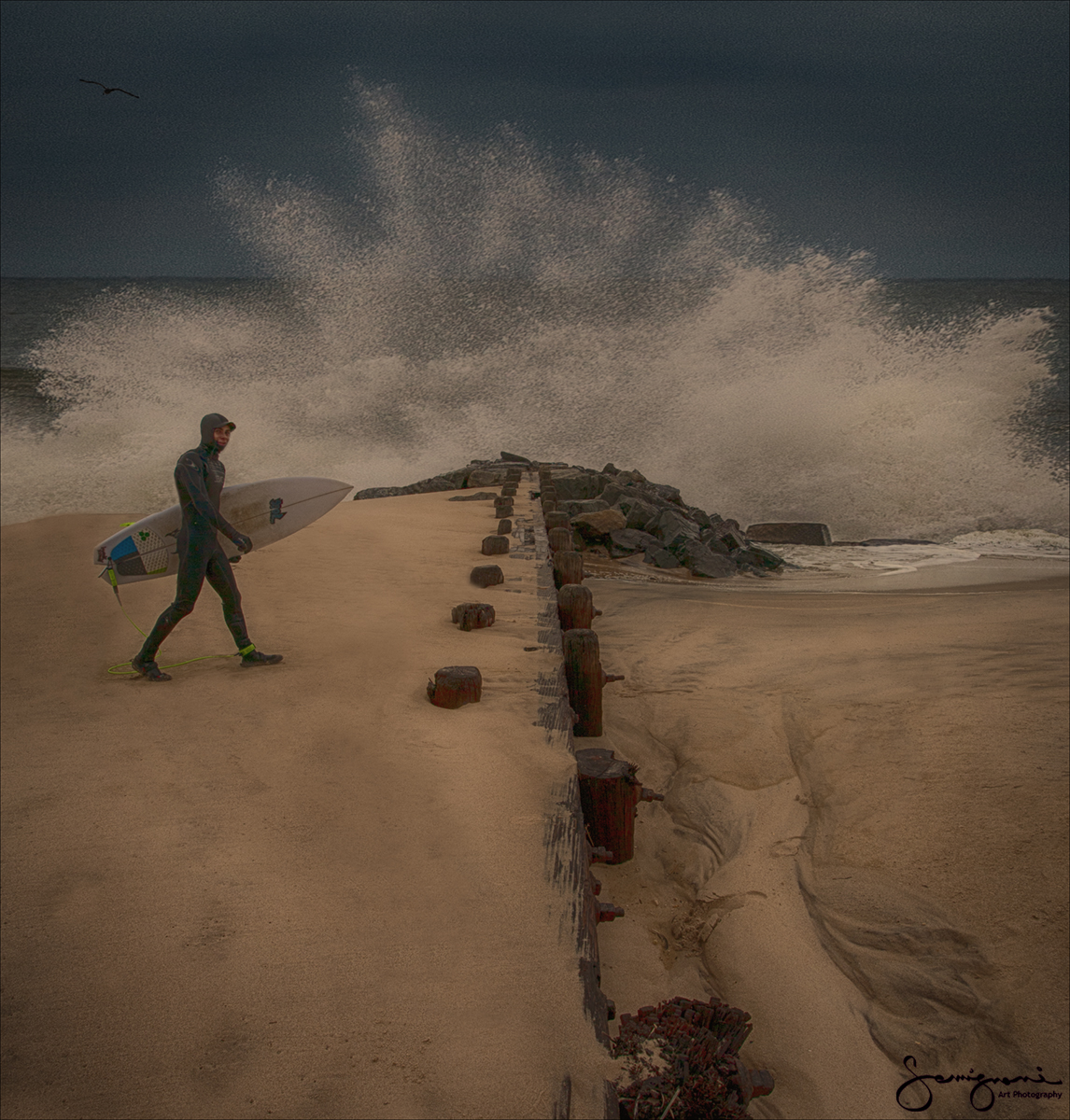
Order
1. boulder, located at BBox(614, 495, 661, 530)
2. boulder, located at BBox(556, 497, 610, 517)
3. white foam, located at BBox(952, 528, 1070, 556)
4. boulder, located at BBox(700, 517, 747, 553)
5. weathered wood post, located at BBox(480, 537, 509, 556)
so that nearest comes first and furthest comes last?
weathered wood post, located at BBox(480, 537, 509, 556) < boulder, located at BBox(556, 497, 610, 517) < boulder, located at BBox(700, 517, 747, 553) < boulder, located at BBox(614, 495, 661, 530) < white foam, located at BBox(952, 528, 1070, 556)

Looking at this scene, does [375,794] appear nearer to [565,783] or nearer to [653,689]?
[565,783]

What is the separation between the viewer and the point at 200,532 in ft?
12.9

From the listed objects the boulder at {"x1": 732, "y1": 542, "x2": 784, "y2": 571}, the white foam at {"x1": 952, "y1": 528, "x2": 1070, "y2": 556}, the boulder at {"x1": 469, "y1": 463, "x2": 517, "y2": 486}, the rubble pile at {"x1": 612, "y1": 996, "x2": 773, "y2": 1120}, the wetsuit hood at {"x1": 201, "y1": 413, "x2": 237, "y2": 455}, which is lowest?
the rubble pile at {"x1": 612, "y1": 996, "x2": 773, "y2": 1120}

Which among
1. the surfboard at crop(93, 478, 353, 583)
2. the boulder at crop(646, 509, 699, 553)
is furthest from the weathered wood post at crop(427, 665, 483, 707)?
the boulder at crop(646, 509, 699, 553)

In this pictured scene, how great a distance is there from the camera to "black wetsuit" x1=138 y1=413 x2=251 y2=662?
3.89 metres

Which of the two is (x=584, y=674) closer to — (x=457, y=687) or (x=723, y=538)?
(x=457, y=687)

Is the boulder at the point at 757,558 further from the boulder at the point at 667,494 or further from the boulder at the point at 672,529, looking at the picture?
the boulder at the point at 667,494

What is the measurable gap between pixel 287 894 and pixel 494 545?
4621 mm

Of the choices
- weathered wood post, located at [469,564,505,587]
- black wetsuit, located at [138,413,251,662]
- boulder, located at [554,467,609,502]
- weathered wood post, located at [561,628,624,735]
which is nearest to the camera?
black wetsuit, located at [138,413,251,662]

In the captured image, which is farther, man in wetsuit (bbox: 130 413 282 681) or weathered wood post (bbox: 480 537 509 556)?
weathered wood post (bbox: 480 537 509 556)

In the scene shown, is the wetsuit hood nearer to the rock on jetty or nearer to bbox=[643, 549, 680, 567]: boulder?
the rock on jetty

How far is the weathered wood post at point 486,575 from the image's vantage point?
5.68 meters

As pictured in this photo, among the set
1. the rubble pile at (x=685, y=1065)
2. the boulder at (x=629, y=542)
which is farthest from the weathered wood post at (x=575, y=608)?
the boulder at (x=629, y=542)

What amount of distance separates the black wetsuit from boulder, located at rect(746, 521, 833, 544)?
1057 centimetres
